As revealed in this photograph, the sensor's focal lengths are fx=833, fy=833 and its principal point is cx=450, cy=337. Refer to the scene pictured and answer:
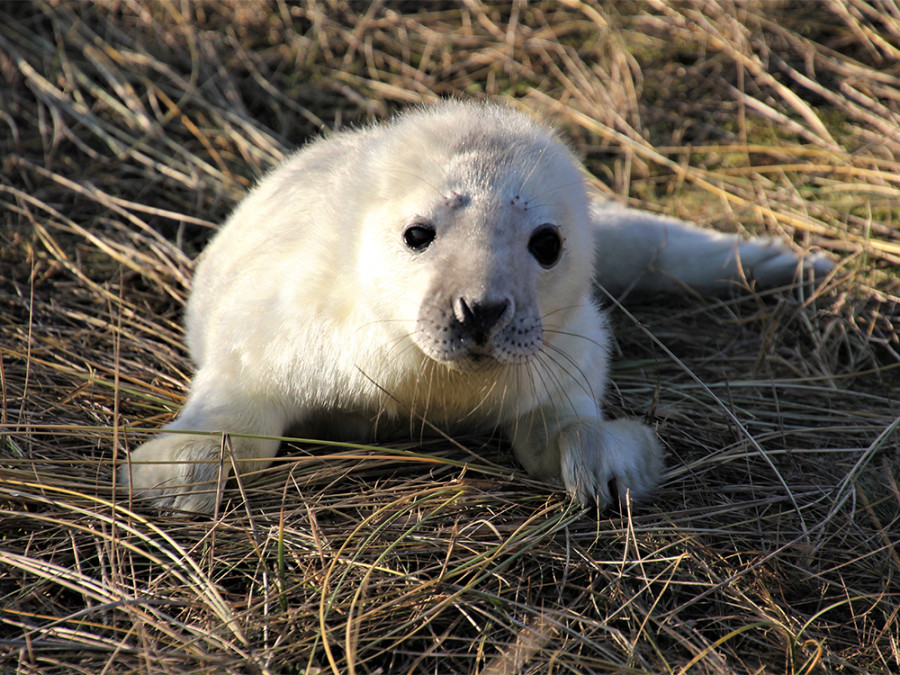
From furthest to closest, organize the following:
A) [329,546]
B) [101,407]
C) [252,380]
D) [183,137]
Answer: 1. [183,137]
2. [101,407]
3. [252,380]
4. [329,546]

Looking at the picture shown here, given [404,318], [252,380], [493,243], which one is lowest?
[252,380]

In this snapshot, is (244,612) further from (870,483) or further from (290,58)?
(290,58)

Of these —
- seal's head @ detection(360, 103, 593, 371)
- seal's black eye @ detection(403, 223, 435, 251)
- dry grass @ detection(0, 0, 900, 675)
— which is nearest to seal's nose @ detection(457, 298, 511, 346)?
seal's head @ detection(360, 103, 593, 371)

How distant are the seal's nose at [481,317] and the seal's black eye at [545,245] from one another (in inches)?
11.6

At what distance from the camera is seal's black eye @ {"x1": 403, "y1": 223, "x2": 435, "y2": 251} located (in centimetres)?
221

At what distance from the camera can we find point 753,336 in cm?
344

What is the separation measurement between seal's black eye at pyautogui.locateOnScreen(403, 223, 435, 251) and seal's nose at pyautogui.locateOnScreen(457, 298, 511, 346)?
0.27 meters

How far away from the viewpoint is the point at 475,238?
2156mm

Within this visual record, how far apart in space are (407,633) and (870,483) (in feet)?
4.96

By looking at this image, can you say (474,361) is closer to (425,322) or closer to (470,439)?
(425,322)

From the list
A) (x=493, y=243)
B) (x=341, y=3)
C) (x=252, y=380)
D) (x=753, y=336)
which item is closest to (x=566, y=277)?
(x=493, y=243)

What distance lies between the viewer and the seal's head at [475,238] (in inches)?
80.9

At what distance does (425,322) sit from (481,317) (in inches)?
5.7

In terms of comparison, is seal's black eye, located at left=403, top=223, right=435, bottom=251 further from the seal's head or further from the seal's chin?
the seal's chin
